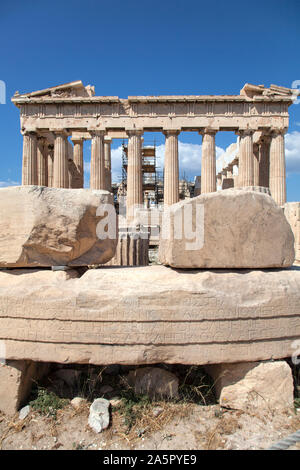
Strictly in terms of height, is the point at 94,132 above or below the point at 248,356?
above

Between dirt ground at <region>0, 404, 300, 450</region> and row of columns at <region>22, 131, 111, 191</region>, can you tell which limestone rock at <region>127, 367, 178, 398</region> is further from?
row of columns at <region>22, 131, 111, 191</region>

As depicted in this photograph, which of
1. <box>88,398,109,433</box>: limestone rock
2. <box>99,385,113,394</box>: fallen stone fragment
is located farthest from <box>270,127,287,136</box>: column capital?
<box>88,398,109,433</box>: limestone rock

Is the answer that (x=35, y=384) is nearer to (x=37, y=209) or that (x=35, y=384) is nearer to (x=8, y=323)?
(x=8, y=323)

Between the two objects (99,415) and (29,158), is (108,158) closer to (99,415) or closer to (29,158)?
(29,158)

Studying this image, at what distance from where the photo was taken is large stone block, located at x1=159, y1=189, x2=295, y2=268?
2.34 metres

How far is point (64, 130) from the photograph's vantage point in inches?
634

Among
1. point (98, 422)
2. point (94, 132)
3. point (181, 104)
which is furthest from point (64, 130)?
point (98, 422)

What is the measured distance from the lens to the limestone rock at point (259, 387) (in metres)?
2.26

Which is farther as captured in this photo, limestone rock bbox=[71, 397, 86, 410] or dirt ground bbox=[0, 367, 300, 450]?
limestone rock bbox=[71, 397, 86, 410]

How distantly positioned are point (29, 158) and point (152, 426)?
57.3 feet

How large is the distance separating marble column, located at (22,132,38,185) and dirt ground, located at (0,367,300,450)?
16148 millimetres

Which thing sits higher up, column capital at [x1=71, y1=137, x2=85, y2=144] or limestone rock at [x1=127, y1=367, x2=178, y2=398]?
column capital at [x1=71, y1=137, x2=85, y2=144]
